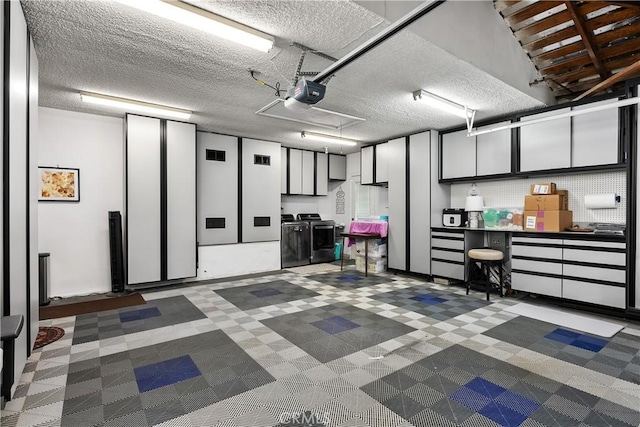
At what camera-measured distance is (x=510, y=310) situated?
4258mm

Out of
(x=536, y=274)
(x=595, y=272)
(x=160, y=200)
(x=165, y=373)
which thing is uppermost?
(x=160, y=200)

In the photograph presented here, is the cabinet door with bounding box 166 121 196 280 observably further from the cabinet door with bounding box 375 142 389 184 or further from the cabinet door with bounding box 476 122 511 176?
the cabinet door with bounding box 476 122 511 176

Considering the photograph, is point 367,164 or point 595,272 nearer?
point 595,272

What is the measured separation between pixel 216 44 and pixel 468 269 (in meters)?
4.94

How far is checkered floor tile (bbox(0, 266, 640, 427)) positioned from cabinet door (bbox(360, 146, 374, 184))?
3.73 m

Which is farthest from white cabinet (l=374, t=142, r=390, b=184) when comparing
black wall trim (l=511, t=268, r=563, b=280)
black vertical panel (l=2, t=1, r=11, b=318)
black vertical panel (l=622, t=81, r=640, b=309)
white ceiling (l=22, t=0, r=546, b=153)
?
black vertical panel (l=2, t=1, r=11, b=318)

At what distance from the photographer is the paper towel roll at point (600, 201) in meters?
4.23

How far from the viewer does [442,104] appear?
14.6 feet

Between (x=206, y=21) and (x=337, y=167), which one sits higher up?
(x=206, y=21)

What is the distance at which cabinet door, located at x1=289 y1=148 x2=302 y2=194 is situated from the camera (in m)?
7.97

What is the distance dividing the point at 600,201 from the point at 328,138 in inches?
184

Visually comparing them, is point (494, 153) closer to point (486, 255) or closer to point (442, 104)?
point (442, 104)

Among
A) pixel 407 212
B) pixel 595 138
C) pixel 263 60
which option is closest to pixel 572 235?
pixel 595 138

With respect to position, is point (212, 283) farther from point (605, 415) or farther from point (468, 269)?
point (605, 415)
